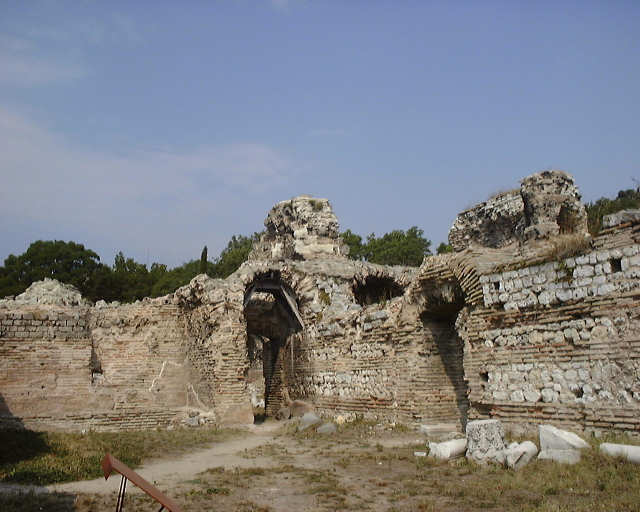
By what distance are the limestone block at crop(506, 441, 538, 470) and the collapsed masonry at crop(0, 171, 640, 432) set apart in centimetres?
119

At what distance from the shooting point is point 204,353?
1634cm

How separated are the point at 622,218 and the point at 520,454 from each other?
141 inches

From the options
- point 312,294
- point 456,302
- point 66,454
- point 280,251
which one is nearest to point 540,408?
point 456,302

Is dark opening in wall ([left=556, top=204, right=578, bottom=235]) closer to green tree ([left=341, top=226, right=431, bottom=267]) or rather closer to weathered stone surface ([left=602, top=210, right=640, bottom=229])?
weathered stone surface ([left=602, top=210, right=640, bottom=229])

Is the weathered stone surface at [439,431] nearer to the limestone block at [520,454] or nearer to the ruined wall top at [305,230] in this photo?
the limestone block at [520,454]

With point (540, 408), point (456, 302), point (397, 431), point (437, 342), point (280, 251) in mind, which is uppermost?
point (280, 251)

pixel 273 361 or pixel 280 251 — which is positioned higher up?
pixel 280 251

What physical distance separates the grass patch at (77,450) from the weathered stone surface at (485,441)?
5.23 meters

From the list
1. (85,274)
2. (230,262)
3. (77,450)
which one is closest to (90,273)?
(85,274)

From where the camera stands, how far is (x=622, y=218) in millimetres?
8227

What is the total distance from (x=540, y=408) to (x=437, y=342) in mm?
3892

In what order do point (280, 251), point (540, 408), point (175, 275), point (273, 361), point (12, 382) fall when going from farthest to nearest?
1. point (175, 275)
2. point (280, 251)
3. point (273, 361)
4. point (12, 382)
5. point (540, 408)

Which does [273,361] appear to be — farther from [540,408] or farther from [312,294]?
[540,408]

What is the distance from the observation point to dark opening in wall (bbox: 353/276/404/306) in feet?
63.4
